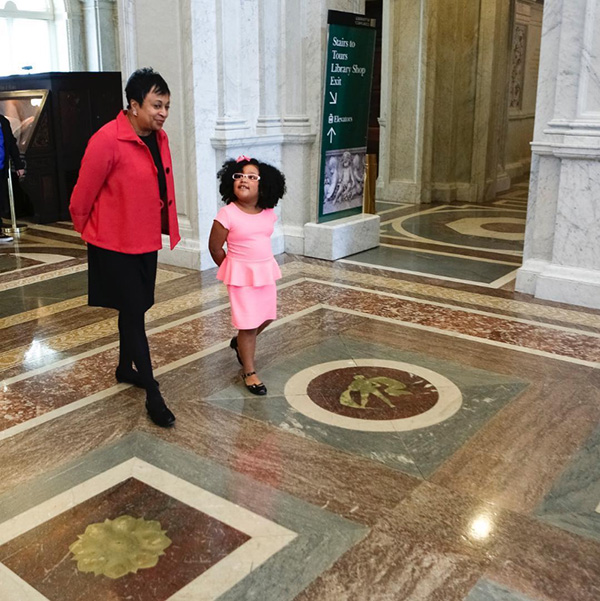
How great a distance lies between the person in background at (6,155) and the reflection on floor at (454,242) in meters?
3.67

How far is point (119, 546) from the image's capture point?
2.61 m

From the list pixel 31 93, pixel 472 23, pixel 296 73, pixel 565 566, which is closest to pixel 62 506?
pixel 565 566

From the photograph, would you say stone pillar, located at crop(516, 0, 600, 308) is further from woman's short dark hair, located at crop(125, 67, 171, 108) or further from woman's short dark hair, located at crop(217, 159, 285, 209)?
woman's short dark hair, located at crop(125, 67, 171, 108)

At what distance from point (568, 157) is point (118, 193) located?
3.48 metres

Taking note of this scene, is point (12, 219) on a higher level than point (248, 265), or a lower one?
lower

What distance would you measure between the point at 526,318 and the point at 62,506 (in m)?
3.51

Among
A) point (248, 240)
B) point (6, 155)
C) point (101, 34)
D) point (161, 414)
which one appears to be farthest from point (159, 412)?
point (101, 34)

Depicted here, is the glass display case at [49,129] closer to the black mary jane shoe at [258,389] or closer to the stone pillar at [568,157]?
the stone pillar at [568,157]

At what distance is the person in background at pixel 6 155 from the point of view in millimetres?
7816

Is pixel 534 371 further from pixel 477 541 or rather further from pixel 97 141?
pixel 97 141

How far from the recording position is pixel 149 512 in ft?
9.25

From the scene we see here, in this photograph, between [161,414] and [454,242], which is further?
[454,242]

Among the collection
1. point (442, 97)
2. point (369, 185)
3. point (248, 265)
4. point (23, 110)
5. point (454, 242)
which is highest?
point (442, 97)

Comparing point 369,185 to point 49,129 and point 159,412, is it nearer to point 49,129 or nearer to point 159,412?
point 49,129
